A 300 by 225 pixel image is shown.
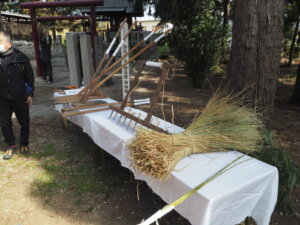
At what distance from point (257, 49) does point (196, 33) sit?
447 centimetres

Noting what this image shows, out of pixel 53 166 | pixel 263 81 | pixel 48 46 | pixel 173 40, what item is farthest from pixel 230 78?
pixel 48 46

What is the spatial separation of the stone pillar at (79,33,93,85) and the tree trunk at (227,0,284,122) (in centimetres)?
467

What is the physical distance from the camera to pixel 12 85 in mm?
3197

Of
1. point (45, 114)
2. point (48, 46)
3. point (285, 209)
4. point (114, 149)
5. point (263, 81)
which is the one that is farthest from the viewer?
point (48, 46)

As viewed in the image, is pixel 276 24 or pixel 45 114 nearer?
pixel 276 24

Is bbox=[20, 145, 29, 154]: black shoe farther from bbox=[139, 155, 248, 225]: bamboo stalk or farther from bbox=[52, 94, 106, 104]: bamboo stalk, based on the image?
bbox=[139, 155, 248, 225]: bamboo stalk

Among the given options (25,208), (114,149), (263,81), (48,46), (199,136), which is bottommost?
(25,208)

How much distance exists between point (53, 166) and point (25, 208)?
2.67 ft

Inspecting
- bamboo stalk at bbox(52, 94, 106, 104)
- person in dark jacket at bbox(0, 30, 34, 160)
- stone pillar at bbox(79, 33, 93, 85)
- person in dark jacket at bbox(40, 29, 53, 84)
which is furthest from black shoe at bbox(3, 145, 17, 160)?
person in dark jacket at bbox(40, 29, 53, 84)

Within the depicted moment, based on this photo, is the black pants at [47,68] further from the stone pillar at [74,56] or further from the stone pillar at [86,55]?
the stone pillar at [86,55]

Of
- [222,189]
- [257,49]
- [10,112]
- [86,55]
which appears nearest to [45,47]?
[86,55]

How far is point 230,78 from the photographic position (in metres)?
3.04

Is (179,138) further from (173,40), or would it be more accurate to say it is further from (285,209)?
(173,40)

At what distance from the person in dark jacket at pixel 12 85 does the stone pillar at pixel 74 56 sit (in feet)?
11.5
